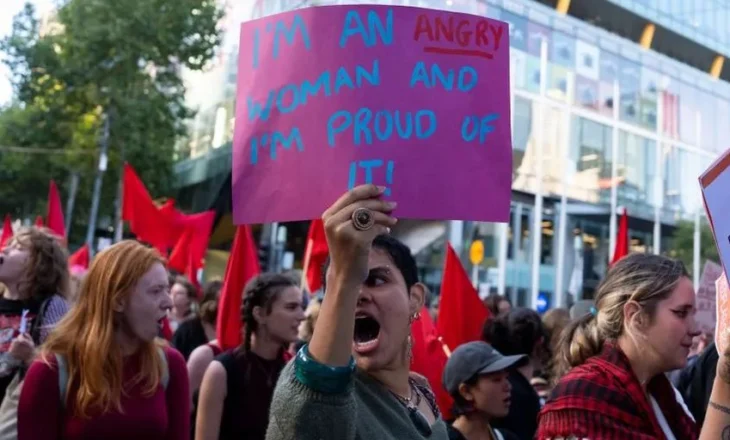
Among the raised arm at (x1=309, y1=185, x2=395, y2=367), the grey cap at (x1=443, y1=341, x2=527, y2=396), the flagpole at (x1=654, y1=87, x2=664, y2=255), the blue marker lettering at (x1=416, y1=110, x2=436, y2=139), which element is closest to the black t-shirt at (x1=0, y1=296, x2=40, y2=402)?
the grey cap at (x1=443, y1=341, x2=527, y2=396)

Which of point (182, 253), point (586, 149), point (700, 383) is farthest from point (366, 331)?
point (586, 149)

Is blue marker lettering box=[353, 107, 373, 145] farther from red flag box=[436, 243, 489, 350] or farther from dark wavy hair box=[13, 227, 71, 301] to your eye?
red flag box=[436, 243, 489, 350]

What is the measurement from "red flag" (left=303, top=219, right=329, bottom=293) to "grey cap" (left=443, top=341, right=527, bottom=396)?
3903 millimetres

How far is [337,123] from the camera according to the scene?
2.25 metres

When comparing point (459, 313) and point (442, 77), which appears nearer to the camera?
point (442, 77)

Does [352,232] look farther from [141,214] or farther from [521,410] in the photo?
[141,214]

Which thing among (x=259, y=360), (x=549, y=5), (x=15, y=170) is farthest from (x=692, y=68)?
(x=259, y=360)

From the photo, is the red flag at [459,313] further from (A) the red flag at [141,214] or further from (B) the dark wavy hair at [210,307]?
(A) the red flag at [141,214]

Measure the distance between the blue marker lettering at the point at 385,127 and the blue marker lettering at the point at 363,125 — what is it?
0.02 metres

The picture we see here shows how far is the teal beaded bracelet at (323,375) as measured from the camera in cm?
162

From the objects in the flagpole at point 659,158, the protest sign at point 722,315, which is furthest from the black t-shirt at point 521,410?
the flagpole at point 659,158

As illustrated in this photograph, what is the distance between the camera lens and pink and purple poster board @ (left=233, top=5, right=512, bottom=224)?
222 cm

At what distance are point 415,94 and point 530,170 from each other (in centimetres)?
2866

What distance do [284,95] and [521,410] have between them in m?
2.77
